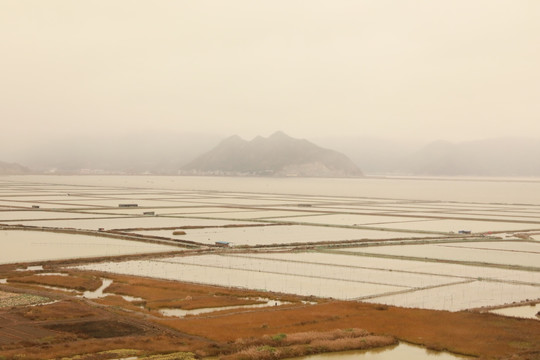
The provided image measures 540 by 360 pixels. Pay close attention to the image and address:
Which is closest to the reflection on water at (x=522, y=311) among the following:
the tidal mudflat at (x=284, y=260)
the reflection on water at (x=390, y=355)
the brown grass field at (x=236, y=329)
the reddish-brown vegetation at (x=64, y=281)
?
the tidal mudflat at (x=284, y=260)

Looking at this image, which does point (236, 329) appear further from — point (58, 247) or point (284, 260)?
point (58, 247)

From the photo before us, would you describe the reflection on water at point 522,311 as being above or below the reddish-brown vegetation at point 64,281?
below

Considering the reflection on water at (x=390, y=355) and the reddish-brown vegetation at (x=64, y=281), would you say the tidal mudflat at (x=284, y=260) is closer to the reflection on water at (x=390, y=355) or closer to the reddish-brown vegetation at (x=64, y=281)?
the reddish-brown vegetation at (x=64, y=281)

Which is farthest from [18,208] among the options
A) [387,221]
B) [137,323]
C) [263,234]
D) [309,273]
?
[137,323]

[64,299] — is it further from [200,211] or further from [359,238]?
[200,211]

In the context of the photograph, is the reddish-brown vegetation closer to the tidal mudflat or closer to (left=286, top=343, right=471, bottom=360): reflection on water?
the tidal mudflat

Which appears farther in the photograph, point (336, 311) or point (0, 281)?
point (0, 281)
